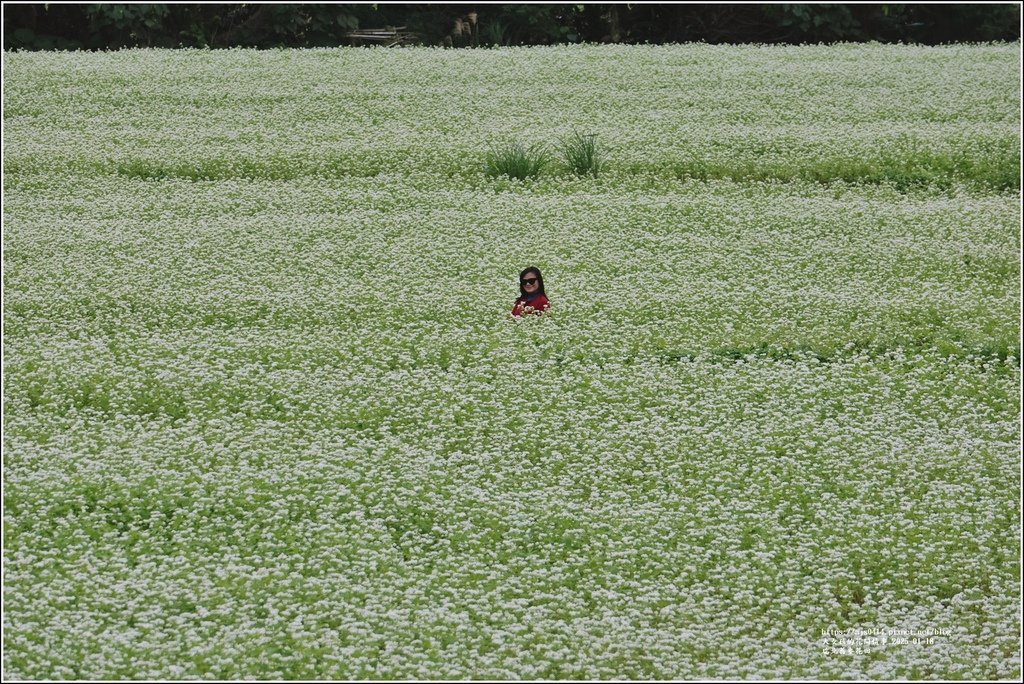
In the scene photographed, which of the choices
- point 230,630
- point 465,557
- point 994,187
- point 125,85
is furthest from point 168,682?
point 125,85

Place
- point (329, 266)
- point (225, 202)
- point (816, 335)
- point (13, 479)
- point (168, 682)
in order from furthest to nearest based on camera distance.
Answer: point (225, 202) → point (329, 266) → point (816, 335) → point (13, 479) → point (168, 682)

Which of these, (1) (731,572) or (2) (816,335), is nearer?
(1) (731,572)

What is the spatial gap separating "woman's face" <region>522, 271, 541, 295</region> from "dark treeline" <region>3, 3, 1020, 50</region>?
54.7ft

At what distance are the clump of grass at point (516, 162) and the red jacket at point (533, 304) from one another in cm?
512

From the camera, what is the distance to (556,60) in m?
23.6

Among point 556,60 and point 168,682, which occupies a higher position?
point 556,60

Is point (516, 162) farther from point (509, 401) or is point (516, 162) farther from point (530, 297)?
point (509, 401)

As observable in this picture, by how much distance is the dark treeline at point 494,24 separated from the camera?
27.1 meters

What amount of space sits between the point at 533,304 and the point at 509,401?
1.96 meters

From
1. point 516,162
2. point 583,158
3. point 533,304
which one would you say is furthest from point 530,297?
point 583,158

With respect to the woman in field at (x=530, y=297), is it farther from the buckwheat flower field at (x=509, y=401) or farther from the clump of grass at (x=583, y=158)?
the clump of grass at (x=583, y=158)

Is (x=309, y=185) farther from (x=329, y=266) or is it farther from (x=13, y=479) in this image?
(x=13, y=479)

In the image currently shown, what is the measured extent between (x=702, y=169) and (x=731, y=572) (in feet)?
32.8

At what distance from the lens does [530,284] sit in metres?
11.7
